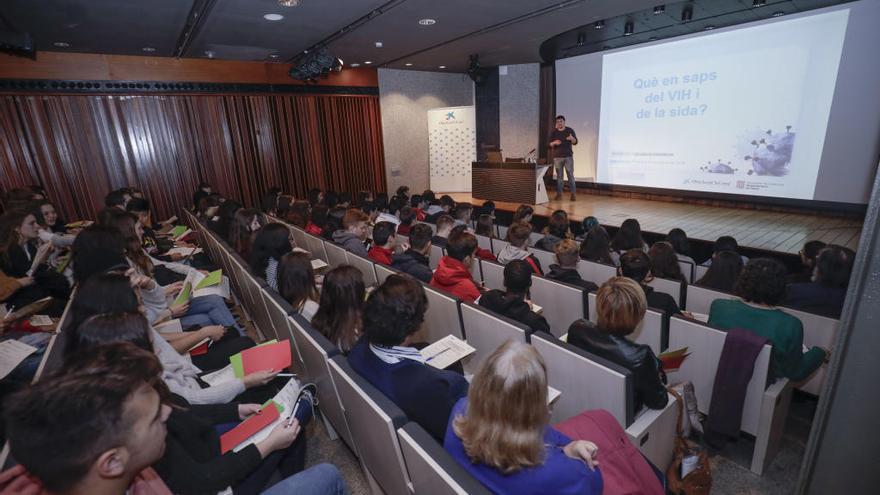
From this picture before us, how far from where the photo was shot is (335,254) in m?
3.97

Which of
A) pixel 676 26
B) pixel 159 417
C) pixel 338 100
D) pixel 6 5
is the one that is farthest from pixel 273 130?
pixel 159 417

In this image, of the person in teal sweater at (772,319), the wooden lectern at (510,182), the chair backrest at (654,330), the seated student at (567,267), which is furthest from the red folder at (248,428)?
the wooden lectern at (510,182)

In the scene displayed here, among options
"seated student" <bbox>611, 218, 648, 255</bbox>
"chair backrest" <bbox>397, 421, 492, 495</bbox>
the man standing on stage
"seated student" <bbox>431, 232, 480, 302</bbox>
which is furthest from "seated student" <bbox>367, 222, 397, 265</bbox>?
the man standing on stage

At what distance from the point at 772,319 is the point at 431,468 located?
1.96 meters

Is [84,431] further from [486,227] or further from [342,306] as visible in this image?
[486,227]

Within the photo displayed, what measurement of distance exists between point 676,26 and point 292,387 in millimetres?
7802

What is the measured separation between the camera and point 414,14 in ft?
17.1

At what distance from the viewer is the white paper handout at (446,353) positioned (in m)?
1.77

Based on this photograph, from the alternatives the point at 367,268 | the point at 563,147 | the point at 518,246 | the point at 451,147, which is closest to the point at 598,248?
the point at 518,246

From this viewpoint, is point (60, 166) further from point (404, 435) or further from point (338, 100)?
point (404, 435)

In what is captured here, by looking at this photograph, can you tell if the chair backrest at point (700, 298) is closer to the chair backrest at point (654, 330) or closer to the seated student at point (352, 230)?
the chair backrest at point (654, 330)

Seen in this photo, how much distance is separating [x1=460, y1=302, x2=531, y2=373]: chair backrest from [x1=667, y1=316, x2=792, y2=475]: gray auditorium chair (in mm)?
908

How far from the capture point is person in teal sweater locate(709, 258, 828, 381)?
76.1 inches

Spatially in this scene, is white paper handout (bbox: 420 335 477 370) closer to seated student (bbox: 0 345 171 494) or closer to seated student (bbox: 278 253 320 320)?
seated student (bbox: 278 253 320 320)
